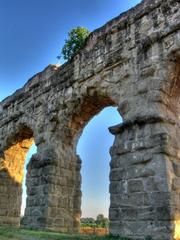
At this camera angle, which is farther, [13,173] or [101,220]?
[101,220]

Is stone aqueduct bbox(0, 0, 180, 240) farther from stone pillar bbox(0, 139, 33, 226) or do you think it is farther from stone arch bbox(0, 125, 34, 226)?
stone pillar bbox(0, 139, 33, 226)

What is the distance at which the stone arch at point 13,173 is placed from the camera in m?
12.1

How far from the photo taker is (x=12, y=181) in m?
12.6

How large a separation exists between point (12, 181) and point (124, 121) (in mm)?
7185

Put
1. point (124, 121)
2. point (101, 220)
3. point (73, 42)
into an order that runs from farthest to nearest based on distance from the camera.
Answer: point (101, 220) < point (73, 42) < point (124, 121)

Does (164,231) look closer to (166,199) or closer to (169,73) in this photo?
(166,199)

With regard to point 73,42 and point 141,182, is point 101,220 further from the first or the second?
point 141,182

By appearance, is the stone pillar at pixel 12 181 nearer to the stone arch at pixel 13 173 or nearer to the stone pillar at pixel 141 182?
the stone arch at pixel 13 173

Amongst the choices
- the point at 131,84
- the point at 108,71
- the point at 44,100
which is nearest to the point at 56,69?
the point at 44,100

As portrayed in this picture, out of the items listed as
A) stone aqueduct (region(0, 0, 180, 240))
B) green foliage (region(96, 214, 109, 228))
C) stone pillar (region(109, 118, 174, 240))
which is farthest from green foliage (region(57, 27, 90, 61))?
green foliage (region(96, 214, 109, 228))

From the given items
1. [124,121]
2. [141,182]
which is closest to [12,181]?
[124,121]

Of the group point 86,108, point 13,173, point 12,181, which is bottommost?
point 12,181

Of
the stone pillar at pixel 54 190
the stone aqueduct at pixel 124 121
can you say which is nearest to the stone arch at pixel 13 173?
the stone aqueduct at pixel 124 121

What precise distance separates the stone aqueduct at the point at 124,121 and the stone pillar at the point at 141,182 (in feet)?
0.05
